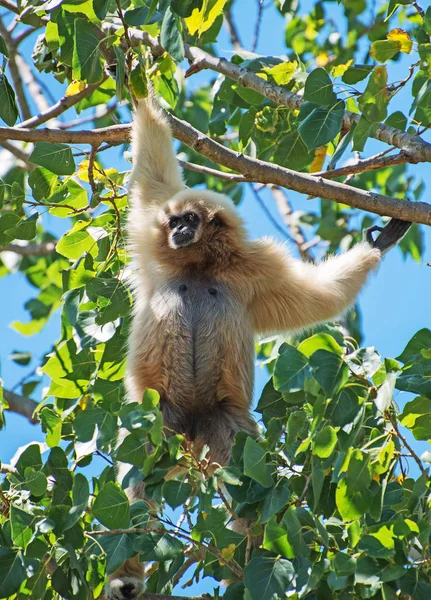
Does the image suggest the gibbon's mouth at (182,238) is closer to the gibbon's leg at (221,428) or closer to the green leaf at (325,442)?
the gibbon's leg at (221,428)

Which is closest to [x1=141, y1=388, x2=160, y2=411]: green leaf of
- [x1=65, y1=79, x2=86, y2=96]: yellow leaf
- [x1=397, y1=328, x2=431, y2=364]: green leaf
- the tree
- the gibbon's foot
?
the tree

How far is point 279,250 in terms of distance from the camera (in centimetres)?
638

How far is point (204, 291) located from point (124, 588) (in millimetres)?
2133

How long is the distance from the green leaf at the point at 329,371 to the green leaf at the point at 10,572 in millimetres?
1655

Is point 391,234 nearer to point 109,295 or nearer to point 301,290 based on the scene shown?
point 301,290

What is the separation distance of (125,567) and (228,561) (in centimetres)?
121

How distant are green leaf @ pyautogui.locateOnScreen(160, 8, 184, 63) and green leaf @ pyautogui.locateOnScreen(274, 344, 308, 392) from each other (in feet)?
5.82

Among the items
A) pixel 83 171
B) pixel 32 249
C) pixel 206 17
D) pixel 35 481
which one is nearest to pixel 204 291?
pixel 83 171

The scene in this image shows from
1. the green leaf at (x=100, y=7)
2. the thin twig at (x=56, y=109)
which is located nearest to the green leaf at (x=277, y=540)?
the green leaf at (x=100, y=7)

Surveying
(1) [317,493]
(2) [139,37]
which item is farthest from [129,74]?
(1) [317,493]

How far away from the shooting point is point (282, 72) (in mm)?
5926

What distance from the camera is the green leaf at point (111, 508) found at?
3889mm

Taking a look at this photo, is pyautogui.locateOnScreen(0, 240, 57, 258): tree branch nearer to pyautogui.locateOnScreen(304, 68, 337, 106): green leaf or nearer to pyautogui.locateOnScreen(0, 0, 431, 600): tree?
pyautogui.locateOnScreen(0, 0, 431, 600): tree

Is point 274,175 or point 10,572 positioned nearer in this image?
point 10,572
